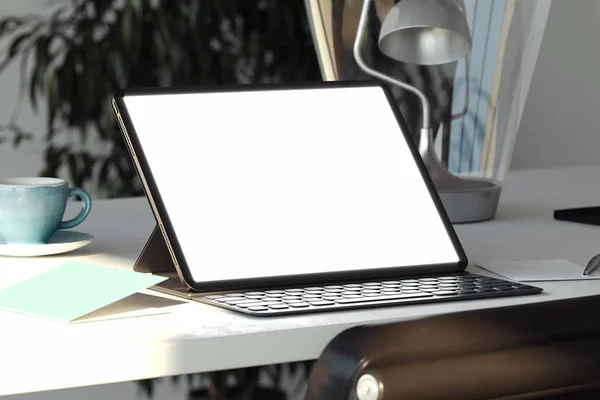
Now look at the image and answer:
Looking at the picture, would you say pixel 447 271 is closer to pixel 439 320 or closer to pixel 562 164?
pixel 439 320

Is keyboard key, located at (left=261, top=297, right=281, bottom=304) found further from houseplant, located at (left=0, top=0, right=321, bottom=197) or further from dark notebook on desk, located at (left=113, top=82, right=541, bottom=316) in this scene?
houseplant, located at (left=0, top=0, right=321, bottom=197)

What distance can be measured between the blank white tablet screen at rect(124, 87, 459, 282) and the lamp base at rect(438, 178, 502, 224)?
24cm

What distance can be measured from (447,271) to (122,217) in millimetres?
541

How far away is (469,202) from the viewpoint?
4.05 ft

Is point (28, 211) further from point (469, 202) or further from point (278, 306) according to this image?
point (469, 202)

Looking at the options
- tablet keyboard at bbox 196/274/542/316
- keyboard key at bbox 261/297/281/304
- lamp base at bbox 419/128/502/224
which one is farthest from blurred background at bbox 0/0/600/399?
keyboard key at bbox 261/297/281/304

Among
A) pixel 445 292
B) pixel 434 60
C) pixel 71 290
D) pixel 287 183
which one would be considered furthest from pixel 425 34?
pixel 71 290

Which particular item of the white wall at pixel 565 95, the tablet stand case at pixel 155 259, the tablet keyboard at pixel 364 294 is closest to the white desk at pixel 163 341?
the tablet keyboard at pixel 364 294

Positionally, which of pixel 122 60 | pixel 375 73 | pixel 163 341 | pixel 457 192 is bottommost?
pixel 163 341

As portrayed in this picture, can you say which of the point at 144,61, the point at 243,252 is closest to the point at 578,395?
the point at 243,252

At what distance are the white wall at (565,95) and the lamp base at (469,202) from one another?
2.29 meters

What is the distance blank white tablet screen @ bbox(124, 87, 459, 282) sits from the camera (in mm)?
886

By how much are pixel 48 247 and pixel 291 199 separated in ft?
0.88

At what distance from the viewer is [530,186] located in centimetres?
162
